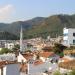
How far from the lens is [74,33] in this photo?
6800 centimetres

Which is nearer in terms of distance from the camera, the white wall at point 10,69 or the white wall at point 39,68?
the white wall at point 10,69

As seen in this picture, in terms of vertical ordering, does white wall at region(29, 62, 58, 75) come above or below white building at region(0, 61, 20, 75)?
below

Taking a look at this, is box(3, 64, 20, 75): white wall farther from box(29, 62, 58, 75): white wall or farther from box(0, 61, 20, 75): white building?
box(29, 62, 58, 75): white wall

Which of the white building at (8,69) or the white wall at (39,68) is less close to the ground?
the white building at (8,69)

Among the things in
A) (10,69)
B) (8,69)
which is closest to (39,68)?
(10,69)

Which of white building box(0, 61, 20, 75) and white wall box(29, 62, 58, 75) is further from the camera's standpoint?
white wall box(29, 62, 58, 75)

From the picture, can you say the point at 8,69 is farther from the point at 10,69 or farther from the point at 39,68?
the point at 39,68

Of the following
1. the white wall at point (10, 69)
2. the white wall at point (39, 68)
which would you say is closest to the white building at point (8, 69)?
the white wall at point (10, 69)

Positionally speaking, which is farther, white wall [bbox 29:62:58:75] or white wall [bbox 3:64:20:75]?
white wall [bbox 29:62:58:75]

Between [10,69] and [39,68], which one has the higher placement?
[10,69]

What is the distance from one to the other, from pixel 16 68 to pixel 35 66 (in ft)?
29.8

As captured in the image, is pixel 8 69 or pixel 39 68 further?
pixel 39 68

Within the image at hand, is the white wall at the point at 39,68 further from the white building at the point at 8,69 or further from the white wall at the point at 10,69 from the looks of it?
the white building at the point at 8,69

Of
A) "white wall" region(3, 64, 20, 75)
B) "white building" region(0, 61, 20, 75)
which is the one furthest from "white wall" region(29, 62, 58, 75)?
"white building" region(0, 61, 20, 75)
